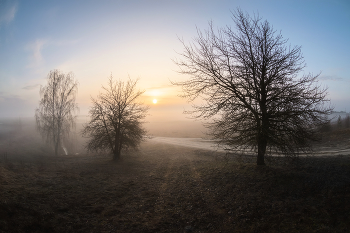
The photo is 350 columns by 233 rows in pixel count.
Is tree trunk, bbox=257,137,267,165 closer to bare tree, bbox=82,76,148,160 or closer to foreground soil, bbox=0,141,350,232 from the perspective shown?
foreground soil, bbox=0,141,350,232

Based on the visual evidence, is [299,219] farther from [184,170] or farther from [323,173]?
[184,170]

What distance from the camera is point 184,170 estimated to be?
14.3 metres

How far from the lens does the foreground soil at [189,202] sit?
6.34 m

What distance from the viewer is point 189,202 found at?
29.3 feet

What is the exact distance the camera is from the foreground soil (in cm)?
634

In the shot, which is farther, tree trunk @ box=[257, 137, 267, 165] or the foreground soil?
tree trunk @ box=[257, 137, 267, 165]

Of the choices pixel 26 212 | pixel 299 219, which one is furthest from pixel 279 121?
pixel 26 212

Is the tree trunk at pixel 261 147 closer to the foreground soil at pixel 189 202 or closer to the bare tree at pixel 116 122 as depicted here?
the foreground soil at pixel 189 202

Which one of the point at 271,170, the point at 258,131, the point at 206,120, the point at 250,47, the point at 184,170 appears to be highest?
the point at 250,47

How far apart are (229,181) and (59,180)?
10634mm

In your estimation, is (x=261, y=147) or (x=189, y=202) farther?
(x=261, y=147)

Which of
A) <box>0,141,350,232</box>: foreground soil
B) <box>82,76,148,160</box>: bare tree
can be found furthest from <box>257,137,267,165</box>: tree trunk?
<box>82,76,148,160</box>: bare tree

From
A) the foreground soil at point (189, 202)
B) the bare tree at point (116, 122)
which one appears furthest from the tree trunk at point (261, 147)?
the bare tree at point (116, 122)

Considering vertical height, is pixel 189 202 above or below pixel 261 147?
below
